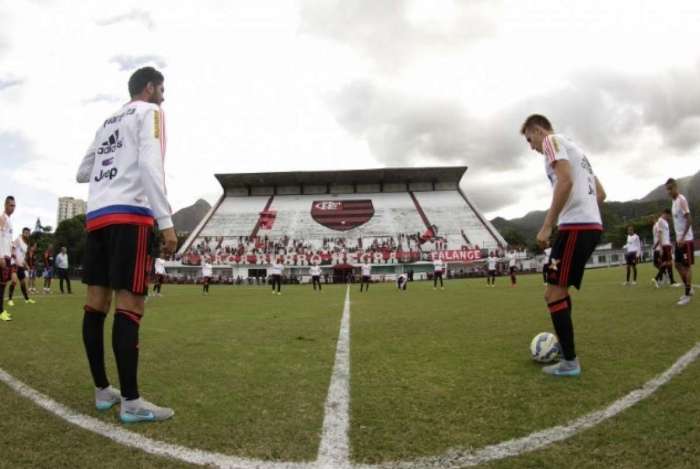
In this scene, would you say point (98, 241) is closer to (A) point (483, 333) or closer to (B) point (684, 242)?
(A) point (483, 333)

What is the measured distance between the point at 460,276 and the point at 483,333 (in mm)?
43006

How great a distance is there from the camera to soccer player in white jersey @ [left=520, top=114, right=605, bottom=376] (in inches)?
144

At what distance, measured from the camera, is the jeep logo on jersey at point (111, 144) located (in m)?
3.01

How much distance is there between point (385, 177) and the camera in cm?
7119

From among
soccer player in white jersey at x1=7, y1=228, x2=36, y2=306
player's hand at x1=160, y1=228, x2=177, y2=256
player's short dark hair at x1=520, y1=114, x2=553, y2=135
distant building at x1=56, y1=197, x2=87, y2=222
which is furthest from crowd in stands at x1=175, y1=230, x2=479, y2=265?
distant building at x1=56, y1=197, x2=87, y2=222

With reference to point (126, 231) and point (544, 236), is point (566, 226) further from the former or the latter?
point (126, 231)

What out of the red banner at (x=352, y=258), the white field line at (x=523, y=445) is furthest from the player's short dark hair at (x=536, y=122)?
the red banner at (x=352, y=258)

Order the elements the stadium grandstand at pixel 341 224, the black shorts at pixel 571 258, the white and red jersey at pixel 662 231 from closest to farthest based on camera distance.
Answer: the black shorts at pixel 571 258, the white and red jersey at pixel 662 231, the stadium grandstand at pixel 341 224

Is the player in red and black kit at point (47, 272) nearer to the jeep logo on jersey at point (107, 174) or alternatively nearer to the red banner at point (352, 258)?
the jeep logo on jersey at point (107, 174)

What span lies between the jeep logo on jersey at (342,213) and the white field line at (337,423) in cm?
5671

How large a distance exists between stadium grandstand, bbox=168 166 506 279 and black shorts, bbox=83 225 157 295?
137ft

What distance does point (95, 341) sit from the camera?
300 cm

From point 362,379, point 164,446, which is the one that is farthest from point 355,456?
point 362,379

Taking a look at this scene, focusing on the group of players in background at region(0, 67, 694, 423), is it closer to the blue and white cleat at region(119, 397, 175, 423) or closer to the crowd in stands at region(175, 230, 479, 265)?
the blue and white cleat at region(119, 397, 175, 423)
